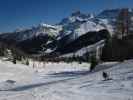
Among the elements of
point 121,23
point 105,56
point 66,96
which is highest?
point 121,23

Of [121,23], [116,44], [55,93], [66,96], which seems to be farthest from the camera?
[121,23]

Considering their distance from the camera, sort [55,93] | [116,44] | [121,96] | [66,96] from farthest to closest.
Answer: [116,44], [55,93], [66,96], [121,96]

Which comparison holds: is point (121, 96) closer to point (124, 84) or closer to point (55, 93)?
point (124, 84)

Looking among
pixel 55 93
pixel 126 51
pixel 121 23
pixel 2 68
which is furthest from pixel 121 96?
pixel 121 23

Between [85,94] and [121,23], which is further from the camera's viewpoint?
[121,23]

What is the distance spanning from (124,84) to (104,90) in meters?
2.45

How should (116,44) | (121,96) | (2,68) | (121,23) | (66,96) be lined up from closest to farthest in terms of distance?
(121,96) → (66,96) → (2,68) → (116,44) → (121,23)

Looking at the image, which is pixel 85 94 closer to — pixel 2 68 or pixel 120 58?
pixel 2 68

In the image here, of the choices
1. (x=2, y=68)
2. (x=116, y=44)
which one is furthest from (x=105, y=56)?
(x=2, y=68)

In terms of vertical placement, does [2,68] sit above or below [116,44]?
below

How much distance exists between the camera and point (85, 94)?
88.7 ft

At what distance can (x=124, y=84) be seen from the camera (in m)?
29.3

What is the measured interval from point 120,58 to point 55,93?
181ft

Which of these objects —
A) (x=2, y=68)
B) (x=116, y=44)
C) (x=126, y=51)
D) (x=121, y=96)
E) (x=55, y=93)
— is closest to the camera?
(x=121, y=96)
